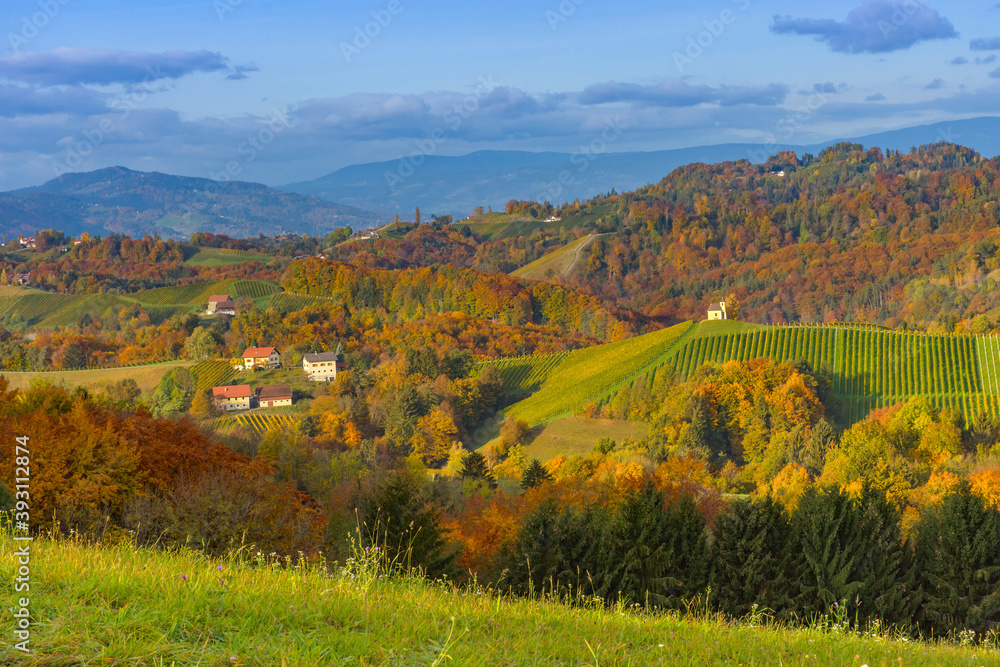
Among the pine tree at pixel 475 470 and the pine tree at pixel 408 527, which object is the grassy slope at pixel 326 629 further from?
the pine tree at pixel 475 470

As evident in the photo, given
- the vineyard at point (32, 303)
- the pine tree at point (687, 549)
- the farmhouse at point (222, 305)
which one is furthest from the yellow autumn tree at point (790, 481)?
the vineyard at point (32, 303)

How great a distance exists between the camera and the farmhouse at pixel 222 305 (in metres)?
128

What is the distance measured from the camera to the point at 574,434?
6644 centimetres

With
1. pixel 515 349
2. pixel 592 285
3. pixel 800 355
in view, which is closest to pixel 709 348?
pixel 800 355

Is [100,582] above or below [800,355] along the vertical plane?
above

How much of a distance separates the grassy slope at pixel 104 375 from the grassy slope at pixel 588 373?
136ft

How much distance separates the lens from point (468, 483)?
46.9m

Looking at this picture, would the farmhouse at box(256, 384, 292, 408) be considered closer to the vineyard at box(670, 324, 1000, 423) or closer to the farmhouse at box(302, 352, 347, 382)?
the farmhouse at box(302, 352, 347, 382)

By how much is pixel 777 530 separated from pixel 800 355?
60.0 meters

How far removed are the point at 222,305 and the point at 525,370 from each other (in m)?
62.0

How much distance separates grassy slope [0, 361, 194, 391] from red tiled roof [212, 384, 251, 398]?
10.1 m

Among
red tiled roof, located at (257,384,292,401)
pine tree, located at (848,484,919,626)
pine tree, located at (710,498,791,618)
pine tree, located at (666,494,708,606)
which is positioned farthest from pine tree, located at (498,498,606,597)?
red tiled roof, located at (257,384,292,401)

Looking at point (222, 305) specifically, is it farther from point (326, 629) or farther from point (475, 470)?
point (326, 629)

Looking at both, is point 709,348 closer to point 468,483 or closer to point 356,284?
point 468,483
